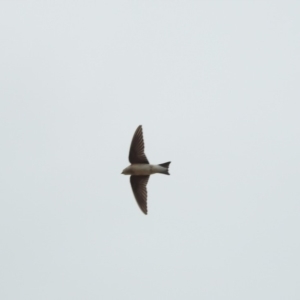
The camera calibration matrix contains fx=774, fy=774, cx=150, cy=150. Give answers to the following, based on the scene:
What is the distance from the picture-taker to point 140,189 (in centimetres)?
1552

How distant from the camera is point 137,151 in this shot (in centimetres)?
1527

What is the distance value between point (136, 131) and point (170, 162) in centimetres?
97

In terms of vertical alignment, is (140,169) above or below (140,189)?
above

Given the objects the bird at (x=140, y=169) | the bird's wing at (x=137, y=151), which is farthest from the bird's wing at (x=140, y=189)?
the bird's wing at (x=137, y=151)

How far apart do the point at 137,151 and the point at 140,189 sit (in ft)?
2.64

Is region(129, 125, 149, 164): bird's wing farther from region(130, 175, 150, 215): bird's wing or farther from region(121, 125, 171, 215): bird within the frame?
region(130, 175, 150, 215): bird's wing

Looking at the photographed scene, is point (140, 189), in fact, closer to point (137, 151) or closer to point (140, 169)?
point (140, 169)

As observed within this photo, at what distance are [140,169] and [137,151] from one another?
37 centimetres

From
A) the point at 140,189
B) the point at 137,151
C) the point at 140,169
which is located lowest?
the point at 140,189

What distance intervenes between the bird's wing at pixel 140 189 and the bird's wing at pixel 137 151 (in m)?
0.39

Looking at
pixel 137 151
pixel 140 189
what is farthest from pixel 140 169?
pixel 140 189

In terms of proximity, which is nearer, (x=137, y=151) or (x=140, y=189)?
(x=137, y=151)

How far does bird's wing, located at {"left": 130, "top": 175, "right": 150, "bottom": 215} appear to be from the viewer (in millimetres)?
15477

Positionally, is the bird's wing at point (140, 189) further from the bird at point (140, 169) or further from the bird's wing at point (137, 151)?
the bird's wing at point (137, 151)
